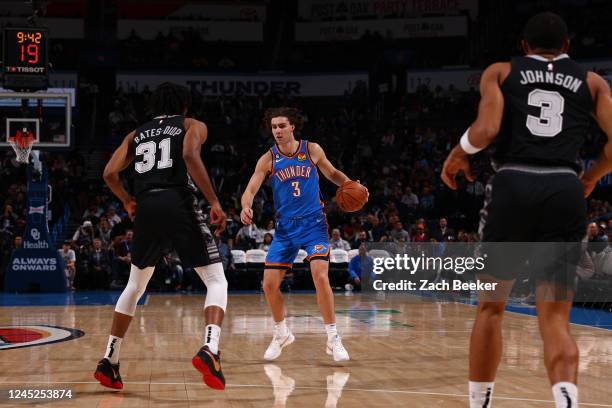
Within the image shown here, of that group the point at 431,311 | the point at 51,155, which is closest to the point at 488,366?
the point at 431,311

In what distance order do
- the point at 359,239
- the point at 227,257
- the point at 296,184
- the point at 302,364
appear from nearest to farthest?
the point at 302,364 → the point at 296,184 → the point at 227,257 → the point at 359,239

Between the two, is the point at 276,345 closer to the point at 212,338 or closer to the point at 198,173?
the point at 212,338

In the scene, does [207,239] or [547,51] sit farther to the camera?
[207,239]

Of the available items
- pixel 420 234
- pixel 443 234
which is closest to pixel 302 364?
pixel 420 234

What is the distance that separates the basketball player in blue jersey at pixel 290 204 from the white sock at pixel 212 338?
209cm

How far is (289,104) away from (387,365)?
74.2 ft

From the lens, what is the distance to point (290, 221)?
7723 millimetres

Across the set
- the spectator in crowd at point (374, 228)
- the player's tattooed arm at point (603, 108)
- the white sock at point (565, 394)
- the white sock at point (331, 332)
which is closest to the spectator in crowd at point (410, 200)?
the spectator in crowd at point (374, 228)

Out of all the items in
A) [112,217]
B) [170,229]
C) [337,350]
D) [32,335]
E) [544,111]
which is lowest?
[32,335]

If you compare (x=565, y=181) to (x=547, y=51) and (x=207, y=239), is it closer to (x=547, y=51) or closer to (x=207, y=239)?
(x=547, y=51)

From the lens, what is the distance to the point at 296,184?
7746mm

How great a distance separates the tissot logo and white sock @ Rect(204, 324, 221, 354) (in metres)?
3.36

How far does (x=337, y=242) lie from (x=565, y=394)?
14.7 meters

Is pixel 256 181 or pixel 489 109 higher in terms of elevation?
pixel 489 109
